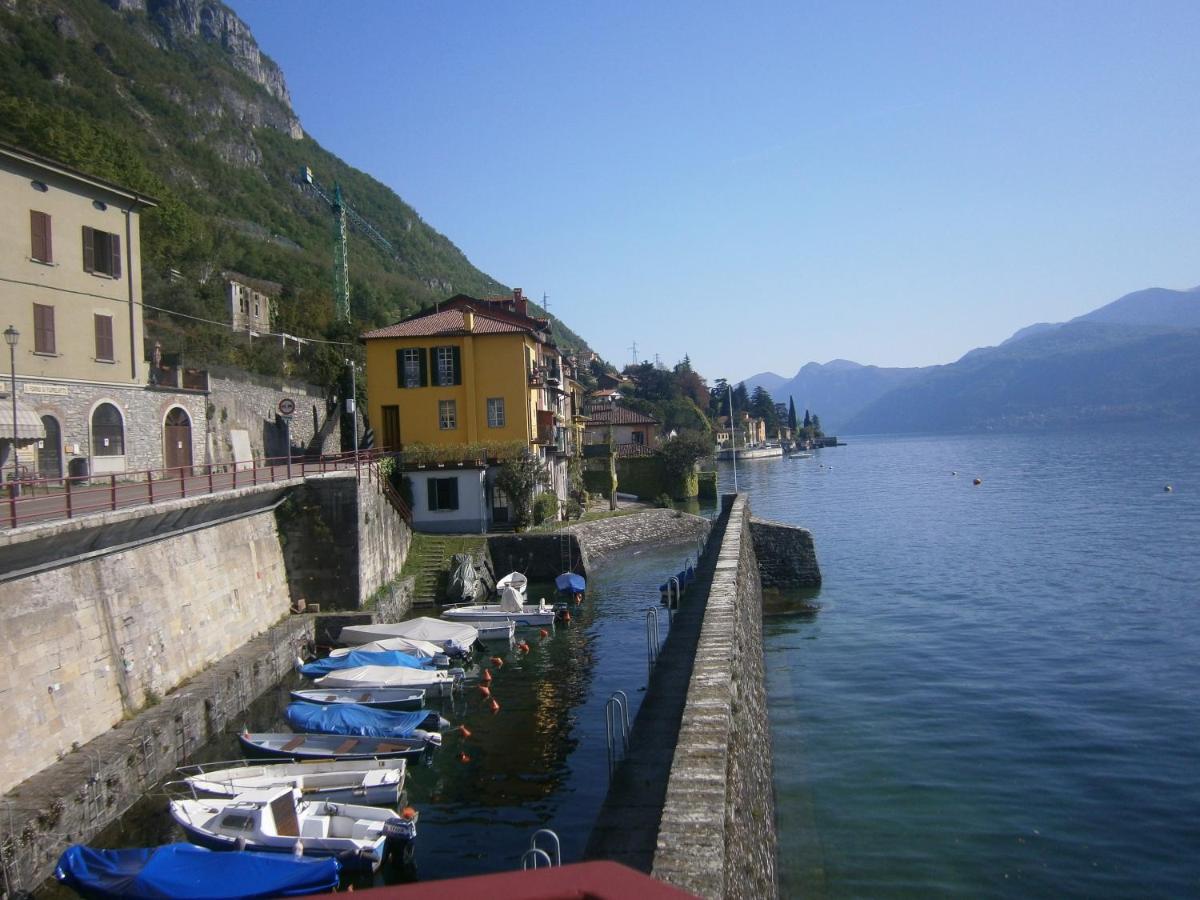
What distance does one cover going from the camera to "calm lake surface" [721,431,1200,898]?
49.7 ft

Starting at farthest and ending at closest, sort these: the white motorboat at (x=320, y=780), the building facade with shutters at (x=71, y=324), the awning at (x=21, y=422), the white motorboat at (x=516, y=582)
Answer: the white motorboat at (x=516, y=582) → the building facade with shutters at (x=71, y=324) → the awning at (x=21, y=422) → the white motorboat at (x=320, y=780)

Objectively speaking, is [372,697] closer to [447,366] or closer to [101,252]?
[101,252]

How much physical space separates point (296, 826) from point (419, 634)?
42.6 ft

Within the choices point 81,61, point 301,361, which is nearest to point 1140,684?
point 301,361

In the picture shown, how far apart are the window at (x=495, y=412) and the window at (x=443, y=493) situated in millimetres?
4708

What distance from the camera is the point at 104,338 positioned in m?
30.9

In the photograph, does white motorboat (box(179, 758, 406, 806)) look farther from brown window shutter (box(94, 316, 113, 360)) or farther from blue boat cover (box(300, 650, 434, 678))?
brown window shutter (box(94, 316, 113, 360))

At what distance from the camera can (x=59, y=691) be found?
17422 mm

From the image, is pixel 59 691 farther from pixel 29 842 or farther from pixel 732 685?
pixel 732 685

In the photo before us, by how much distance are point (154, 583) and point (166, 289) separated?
4551 cm

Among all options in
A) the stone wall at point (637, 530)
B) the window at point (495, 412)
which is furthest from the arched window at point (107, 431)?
the stone wall at point (637, 530)

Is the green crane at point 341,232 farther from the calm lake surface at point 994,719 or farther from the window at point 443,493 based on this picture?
the calm lake surface at point 994,719

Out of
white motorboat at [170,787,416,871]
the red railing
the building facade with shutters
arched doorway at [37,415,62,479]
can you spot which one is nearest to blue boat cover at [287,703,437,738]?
white motorboat at [170,787,416,871]

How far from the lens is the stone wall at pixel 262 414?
4125 cm
